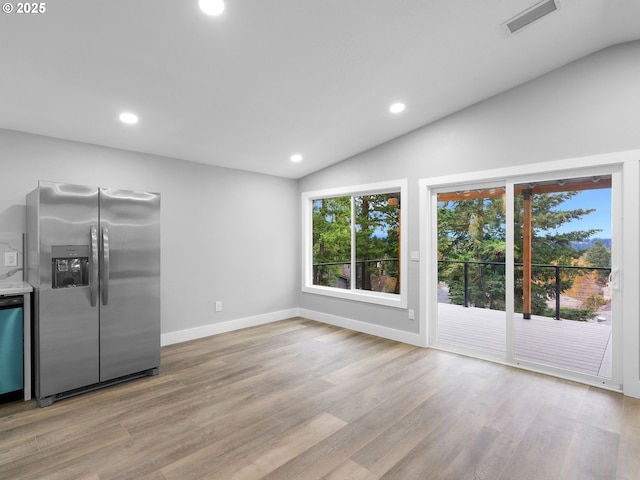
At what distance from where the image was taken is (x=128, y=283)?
3133 millimetres

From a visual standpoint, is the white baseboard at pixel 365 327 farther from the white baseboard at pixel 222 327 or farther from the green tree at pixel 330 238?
the green tree at pixel 330 238

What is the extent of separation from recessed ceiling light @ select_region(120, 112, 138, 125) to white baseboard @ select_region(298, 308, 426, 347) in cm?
368

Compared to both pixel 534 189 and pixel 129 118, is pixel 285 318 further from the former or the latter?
pixel 534 189

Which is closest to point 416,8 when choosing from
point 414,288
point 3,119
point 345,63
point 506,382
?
point 345,63

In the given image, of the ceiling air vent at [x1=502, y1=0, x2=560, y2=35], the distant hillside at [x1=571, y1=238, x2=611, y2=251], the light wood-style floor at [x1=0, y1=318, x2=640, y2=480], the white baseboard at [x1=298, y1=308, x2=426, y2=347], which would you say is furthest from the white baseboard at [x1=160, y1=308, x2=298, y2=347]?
the ceiling air vent at [x1=502, y1=0, x2=560, y2=35]

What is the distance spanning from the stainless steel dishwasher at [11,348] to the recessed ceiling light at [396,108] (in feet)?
12.9

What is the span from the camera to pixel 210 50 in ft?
7.85

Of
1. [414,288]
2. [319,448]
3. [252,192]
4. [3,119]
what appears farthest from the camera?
[252,192]

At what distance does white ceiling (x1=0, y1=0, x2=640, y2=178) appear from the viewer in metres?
2.12

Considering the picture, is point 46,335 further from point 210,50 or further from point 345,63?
point 345,63

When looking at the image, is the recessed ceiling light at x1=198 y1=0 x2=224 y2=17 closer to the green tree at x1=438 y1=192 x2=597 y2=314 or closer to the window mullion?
the green tree at x1=438 y1=192 x2=597 y2=314

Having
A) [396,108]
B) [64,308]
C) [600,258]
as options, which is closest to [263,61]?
[396,108]

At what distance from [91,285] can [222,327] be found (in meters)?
2.12

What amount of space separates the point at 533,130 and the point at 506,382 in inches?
98.7
